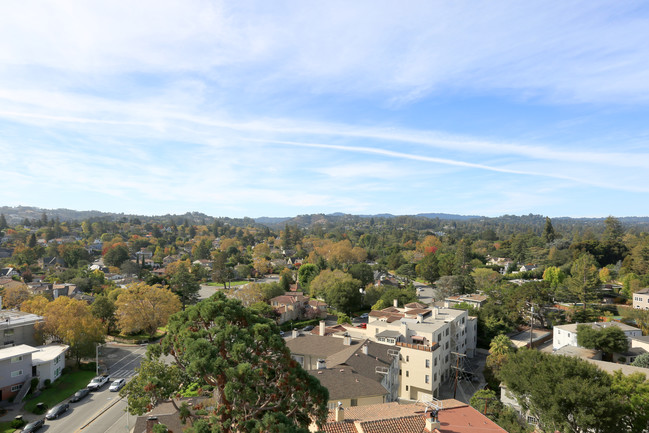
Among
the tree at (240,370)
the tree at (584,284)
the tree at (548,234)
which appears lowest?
the tree at (584,284)

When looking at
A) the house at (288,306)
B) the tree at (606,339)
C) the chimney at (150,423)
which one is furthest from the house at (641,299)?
the chimney at (150,423)

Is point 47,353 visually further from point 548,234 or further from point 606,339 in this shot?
point 548,234

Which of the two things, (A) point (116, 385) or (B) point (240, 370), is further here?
(A) point (116, 385)

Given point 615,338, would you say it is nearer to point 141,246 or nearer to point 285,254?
point 285,254

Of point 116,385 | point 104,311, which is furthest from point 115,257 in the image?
point 116,385

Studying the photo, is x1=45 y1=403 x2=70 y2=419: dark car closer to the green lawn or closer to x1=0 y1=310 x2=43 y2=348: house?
the green lawn

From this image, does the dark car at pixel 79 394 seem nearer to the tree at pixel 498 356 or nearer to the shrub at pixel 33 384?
the shrub at pixel 33 384

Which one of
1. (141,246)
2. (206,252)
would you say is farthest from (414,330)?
(141,246)
